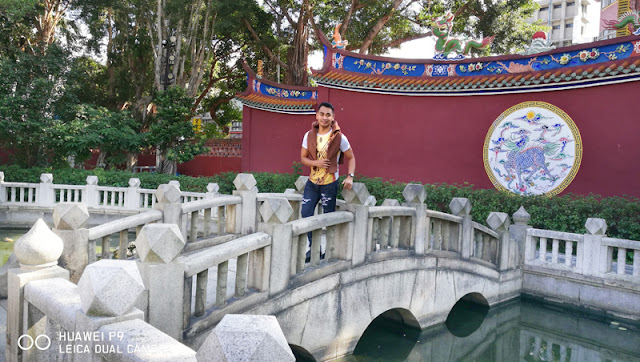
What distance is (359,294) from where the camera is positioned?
15.8ft

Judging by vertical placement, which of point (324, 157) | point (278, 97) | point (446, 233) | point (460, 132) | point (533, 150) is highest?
point (278, 97)

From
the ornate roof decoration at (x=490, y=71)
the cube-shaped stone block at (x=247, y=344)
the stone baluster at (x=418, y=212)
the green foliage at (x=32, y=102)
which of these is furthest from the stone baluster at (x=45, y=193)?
the cube-shaped stone block at (x=247, y=344)

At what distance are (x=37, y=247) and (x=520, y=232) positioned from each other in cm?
628

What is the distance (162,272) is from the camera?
2820 millimetres

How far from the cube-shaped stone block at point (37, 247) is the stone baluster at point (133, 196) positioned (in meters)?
8.47

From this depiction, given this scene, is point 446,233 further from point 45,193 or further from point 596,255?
point 45,193

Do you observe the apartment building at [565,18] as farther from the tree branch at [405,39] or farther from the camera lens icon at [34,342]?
the camera lens icon at [34,342]

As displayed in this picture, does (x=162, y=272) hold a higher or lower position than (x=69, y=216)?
lower

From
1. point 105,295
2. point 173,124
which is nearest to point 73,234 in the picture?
point 105,295

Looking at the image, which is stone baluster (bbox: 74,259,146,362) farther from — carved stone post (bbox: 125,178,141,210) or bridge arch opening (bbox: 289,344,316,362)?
carved stone post (bbox: 125,178,141,210)

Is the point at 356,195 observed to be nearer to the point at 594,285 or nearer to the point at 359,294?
the point at 359,294

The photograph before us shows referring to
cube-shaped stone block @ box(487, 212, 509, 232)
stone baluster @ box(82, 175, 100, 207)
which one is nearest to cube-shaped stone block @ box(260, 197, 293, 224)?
cube-shaped stone block @ box(487, 212, 509, 232)

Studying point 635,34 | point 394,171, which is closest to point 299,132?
point 394,171

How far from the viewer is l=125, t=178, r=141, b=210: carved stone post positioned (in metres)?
11.0
